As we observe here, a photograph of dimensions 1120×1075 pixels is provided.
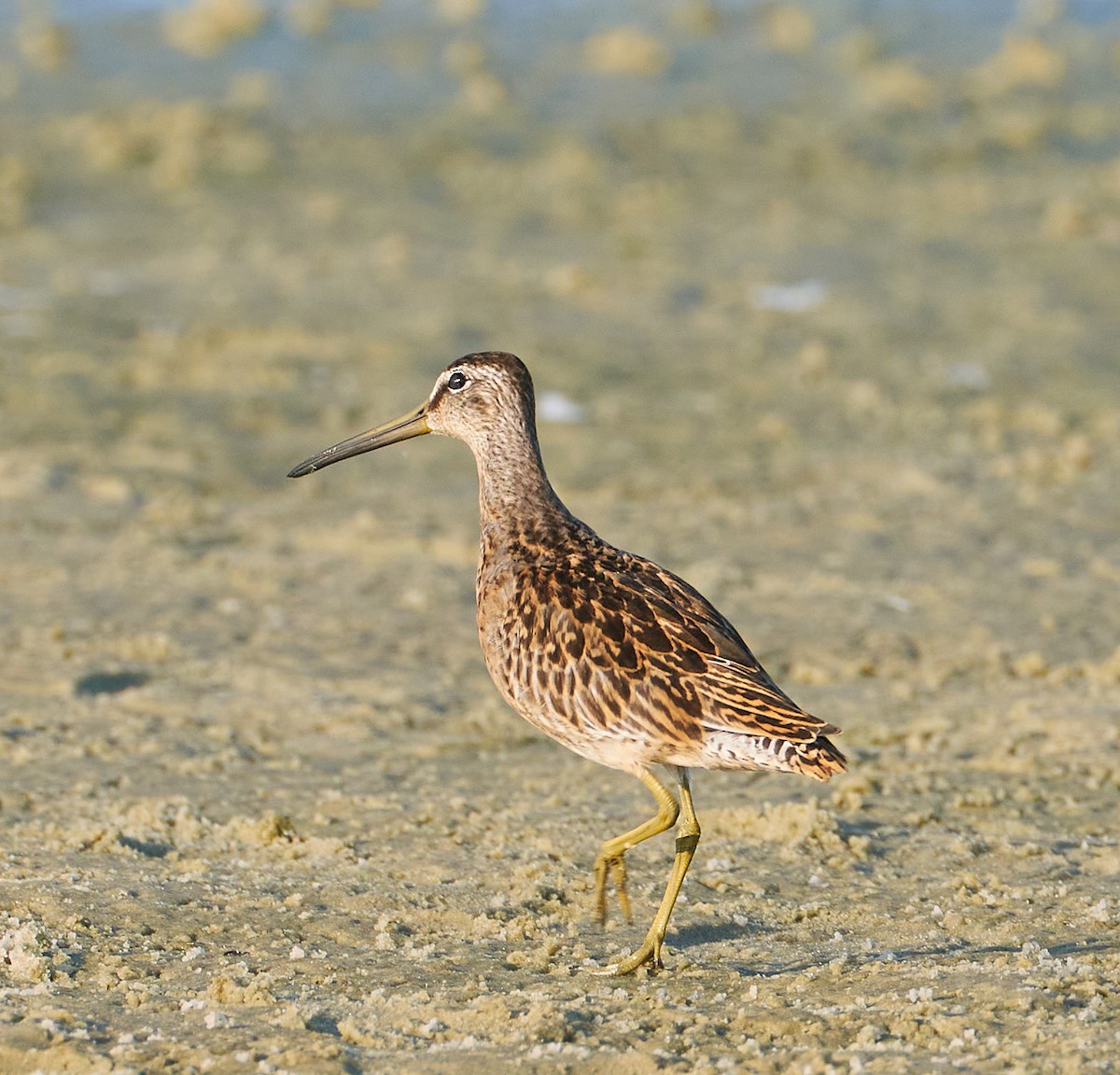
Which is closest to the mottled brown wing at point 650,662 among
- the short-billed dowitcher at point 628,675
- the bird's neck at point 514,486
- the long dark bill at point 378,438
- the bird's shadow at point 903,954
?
the short-billed dowitcher at point 628,675

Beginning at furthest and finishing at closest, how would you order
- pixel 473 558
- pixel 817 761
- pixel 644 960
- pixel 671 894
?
pixel 473 558 → pixel 671 894 → pixel 644 960 → pixel 817 761

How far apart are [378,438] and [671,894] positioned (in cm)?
199

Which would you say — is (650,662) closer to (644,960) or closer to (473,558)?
(644,960)

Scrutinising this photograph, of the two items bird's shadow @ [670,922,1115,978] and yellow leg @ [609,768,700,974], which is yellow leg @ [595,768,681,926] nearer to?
yellow leg @ [609,768,700,974]

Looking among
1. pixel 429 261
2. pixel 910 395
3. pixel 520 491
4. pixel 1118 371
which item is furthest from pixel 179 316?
pixel 520 491

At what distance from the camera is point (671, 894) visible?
4977 millimetres

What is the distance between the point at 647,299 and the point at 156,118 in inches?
295

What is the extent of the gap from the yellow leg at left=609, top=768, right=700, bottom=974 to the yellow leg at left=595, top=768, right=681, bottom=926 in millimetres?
37

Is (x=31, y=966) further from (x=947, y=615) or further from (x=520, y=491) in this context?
(x=947, y=615)

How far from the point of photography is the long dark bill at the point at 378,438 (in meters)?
6.14

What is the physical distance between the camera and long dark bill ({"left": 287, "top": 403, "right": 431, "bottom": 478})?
6141mm

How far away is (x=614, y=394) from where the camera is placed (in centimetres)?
1231

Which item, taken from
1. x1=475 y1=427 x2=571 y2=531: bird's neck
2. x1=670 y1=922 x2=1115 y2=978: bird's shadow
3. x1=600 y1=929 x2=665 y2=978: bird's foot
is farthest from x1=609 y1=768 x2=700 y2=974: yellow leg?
x1=475 y1=427 x2=571 y2=531: bird's neck

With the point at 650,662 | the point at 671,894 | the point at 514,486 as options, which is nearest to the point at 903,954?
the point at 671,894
